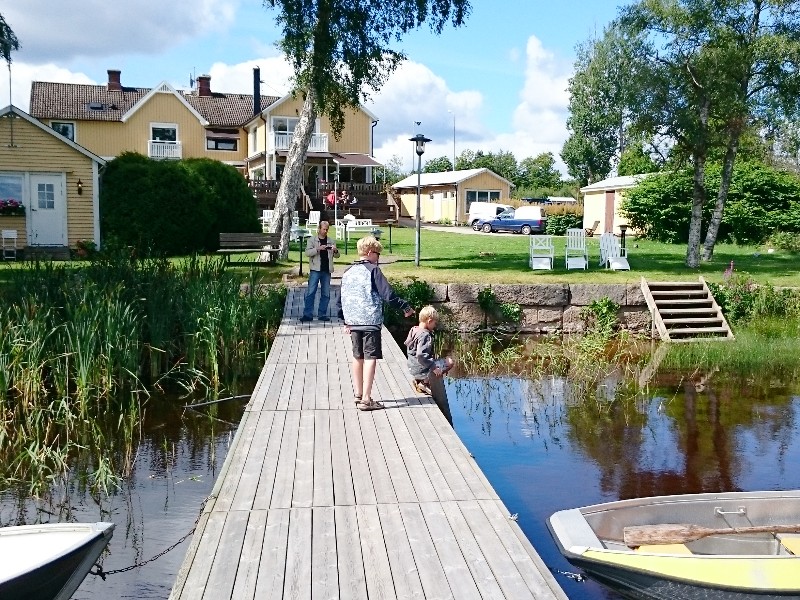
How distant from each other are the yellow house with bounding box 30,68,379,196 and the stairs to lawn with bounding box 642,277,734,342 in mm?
28755

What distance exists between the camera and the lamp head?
19297 millimetres

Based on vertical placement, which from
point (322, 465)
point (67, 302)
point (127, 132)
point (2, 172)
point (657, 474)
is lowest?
point (657, 474)

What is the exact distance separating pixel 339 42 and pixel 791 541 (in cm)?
1507

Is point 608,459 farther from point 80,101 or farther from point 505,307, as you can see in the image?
point 80,101

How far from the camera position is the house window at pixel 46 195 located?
23.6 meters

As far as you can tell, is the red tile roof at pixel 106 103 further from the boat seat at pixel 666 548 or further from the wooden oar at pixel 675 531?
the boat seat at pixel 666 548

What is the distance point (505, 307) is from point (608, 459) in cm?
806

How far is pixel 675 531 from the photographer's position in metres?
6.05

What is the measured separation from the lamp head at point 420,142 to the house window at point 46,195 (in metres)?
10.6

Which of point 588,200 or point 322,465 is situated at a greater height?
point 588,200

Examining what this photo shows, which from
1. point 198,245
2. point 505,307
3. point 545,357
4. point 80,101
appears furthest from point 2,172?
point 80,101

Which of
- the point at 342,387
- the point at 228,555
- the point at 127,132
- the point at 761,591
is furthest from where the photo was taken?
the point at 127,132

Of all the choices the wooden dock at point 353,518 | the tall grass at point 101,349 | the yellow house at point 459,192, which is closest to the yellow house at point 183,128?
the yellow house at point 459,192

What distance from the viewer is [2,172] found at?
23.1 metres
